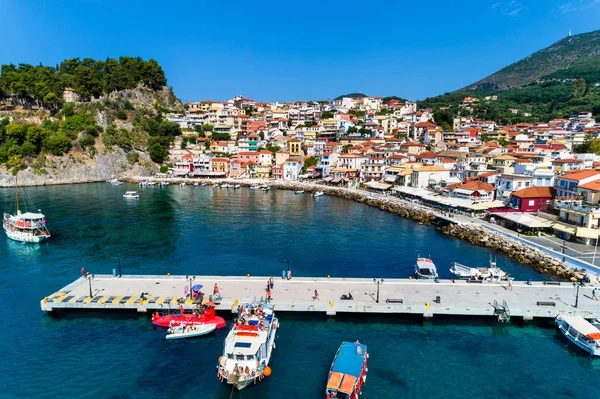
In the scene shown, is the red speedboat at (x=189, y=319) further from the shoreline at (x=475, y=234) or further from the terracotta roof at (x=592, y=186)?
the terracotta roof at (x=592, y=186)

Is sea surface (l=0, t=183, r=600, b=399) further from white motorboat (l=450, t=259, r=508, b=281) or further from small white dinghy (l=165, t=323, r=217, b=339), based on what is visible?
white motorboat (l=450, t=259, r=508, b=281)

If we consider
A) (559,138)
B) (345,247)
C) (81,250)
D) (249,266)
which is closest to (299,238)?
(345,247)

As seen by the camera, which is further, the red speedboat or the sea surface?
the red speedboat

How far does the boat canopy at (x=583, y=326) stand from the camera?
791 inches

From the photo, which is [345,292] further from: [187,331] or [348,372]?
[187,331]

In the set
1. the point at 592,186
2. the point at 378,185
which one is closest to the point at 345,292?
the point at 592,186

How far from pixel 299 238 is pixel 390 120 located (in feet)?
277

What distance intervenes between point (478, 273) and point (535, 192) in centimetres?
2382

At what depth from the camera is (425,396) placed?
16.9 meters

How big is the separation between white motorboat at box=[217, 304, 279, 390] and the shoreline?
24172mm

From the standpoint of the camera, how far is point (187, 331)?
69.8 ft

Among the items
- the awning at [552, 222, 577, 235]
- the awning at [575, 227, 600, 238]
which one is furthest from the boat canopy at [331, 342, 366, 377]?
the awning at [552, 222, 577, 235]

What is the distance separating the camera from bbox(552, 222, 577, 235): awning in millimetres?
35094

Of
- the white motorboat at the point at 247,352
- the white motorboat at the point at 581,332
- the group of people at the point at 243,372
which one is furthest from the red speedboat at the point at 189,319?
the white motorboat at the point at 581,332
